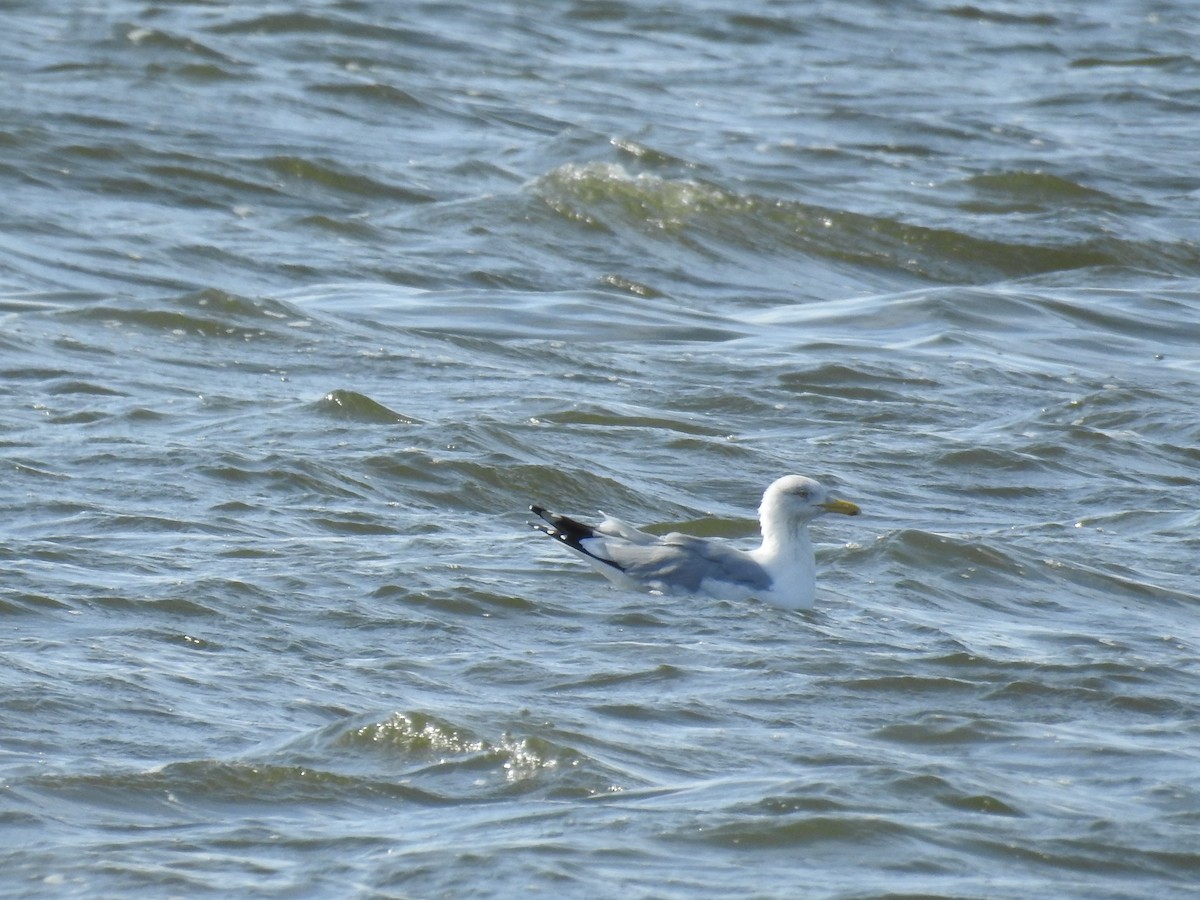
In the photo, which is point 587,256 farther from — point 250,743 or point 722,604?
point 250,743

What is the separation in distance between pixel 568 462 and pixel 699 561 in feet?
5.49

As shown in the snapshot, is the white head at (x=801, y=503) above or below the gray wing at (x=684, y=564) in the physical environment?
above

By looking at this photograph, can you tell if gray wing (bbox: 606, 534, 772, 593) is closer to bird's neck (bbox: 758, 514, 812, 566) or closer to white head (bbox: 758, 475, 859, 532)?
bird's neck (bbox: 758, 514, 812, 566)

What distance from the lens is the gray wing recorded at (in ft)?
26.7

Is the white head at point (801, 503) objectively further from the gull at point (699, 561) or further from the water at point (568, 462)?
the water at point (568, 462)

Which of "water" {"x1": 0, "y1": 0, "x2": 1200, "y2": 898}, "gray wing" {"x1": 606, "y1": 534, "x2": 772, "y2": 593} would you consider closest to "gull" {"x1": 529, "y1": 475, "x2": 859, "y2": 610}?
"gray wing" {"x1": 606, "y1": 534, "x2": 772, "y2": 593}

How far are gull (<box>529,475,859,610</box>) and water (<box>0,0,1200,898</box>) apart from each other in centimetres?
15

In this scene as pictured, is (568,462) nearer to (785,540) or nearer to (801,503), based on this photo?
(801,503)

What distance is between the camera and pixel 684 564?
8.21 meters

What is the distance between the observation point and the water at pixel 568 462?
5.78 m

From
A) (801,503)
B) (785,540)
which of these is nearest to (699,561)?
(785,540)

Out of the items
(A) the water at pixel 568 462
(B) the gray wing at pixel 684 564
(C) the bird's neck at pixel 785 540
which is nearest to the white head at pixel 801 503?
(C) the bird's neck at pixel 785 540

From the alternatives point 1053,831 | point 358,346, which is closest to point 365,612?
point 1053,831

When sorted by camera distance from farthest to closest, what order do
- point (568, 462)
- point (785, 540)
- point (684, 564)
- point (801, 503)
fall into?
point (568, 462) < point (801, 503) < point (785, 540) < point (684, 564)
